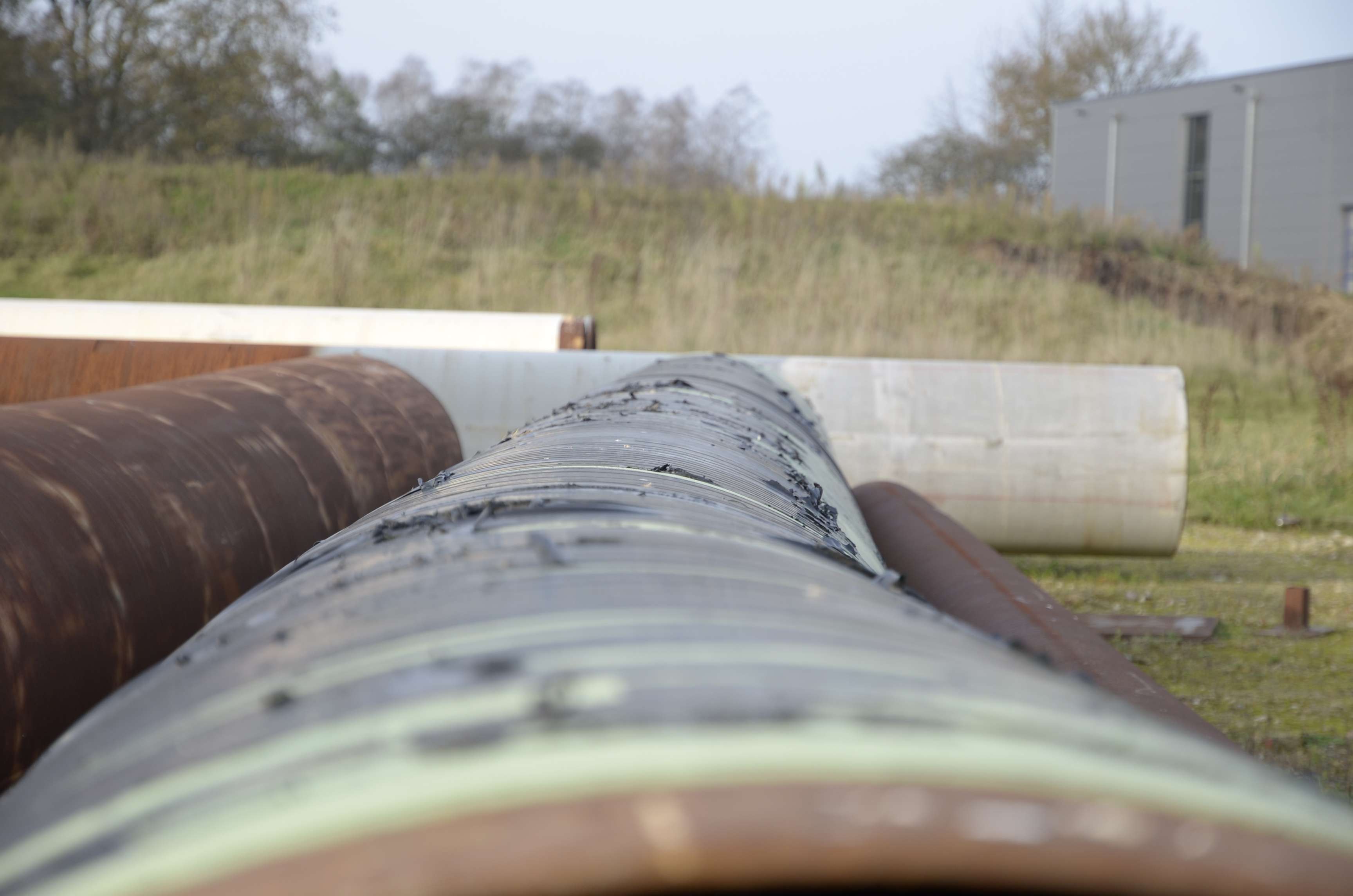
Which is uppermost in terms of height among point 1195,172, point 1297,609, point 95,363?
point 1195,172

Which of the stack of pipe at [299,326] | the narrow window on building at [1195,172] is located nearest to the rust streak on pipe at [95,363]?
the stack of pipe at [299,326]

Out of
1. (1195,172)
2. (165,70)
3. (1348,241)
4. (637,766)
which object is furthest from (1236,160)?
(637,766)

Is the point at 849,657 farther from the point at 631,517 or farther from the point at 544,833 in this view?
the point at 631,517

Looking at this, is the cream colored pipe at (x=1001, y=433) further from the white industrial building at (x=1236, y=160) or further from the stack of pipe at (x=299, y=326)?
the white industrial building at (x=1236, y=160)

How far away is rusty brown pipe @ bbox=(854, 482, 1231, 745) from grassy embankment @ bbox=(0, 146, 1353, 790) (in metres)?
1.70

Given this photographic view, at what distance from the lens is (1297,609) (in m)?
3.54

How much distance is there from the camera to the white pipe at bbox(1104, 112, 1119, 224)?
25.2 meters

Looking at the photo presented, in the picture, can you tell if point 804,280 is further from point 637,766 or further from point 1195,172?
point 1195,172

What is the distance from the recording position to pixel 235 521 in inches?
74.6

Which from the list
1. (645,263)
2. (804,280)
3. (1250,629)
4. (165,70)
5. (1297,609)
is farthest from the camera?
(165,70)

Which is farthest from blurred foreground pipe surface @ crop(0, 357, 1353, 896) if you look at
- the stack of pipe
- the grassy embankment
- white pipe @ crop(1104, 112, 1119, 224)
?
white pipe @ crop(1104, 112, 1119, 224)

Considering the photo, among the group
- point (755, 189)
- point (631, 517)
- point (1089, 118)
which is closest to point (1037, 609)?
point (631, 517)

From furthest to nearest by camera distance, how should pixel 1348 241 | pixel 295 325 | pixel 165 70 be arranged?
pixel 1348 241 < pixel 165 70 < pixel 295 325

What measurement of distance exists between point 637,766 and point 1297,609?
12.8ft
